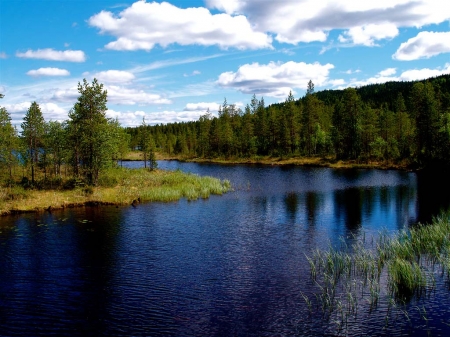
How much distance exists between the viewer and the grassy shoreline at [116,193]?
4484 cm

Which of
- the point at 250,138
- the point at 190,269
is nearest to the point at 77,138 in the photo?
the point at 190,269

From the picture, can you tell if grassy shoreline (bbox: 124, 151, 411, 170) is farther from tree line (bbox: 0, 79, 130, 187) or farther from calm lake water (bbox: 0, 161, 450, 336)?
tree line (bbox: 0, 79, 130, 187)

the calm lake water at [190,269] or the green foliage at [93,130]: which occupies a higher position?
the green foliage at [93,130]

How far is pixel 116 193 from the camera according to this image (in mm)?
52719

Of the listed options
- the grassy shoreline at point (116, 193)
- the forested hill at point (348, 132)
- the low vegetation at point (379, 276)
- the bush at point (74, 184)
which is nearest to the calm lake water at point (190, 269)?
the low vegetation at point (379, 276)

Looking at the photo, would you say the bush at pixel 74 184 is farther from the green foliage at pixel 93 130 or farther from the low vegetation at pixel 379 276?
the low vegetation at pixel 379 276

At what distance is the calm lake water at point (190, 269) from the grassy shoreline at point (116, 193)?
296 centimetres

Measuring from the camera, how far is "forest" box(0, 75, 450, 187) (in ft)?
181

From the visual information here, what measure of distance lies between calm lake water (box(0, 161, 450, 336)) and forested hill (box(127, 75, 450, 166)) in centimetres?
3967

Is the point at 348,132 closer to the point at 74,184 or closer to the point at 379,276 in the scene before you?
the point at 74,184

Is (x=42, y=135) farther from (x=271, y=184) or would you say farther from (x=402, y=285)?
(x=402, y=285)

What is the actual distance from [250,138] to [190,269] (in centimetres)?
→ 11370

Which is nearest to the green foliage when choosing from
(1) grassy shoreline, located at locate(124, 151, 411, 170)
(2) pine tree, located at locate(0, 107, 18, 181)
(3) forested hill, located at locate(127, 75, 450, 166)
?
(2) pine tree, located at locate(0, 107, 18, 181)

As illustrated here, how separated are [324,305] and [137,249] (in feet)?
52.1
